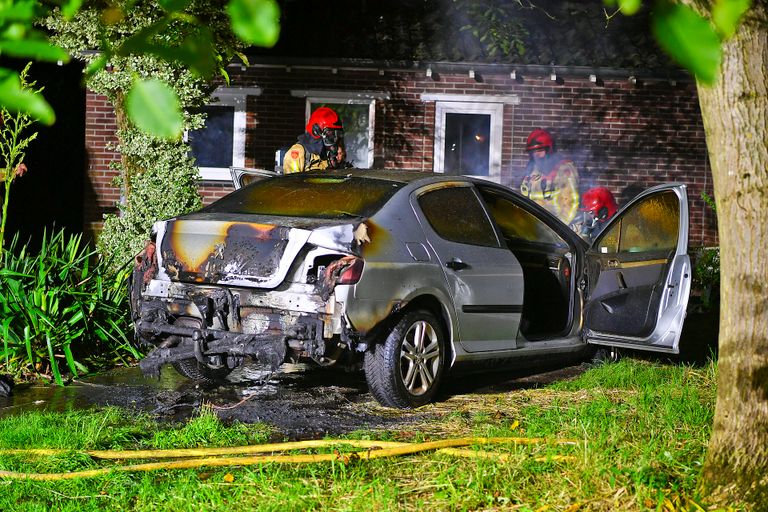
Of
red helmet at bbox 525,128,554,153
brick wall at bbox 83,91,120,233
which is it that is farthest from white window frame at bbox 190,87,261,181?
red helmet at bbox 525,128,554,153

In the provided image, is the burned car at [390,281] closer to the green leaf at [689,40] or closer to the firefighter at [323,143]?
the firefighter at [323,143]

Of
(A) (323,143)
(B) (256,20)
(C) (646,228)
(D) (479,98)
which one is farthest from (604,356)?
(D) (479,98)

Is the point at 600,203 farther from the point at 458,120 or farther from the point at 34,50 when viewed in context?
the point at 34,50

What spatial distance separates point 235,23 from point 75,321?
21.0 feet

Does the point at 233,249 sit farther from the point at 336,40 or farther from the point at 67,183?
the point at 67,183

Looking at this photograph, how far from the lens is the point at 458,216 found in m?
6.88

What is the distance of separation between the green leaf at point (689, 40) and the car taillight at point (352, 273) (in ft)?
14.0

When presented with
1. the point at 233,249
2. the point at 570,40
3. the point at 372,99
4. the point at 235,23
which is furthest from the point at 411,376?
the point at 570,40

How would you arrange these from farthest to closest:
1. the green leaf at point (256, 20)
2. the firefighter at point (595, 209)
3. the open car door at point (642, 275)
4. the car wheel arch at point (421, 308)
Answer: the firefighter at point (595, 209) < the open car door at point (642, 275) < the car wheel arch at point (421, 308) < the green leaf at point (256, 20)

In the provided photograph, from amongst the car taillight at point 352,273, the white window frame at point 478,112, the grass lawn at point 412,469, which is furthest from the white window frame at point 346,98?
the grass lawn at point 412,469

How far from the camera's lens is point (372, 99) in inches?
608

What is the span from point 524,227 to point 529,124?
780 centimetres

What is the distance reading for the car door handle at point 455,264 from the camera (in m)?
6.50

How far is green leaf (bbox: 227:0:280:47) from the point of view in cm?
161
